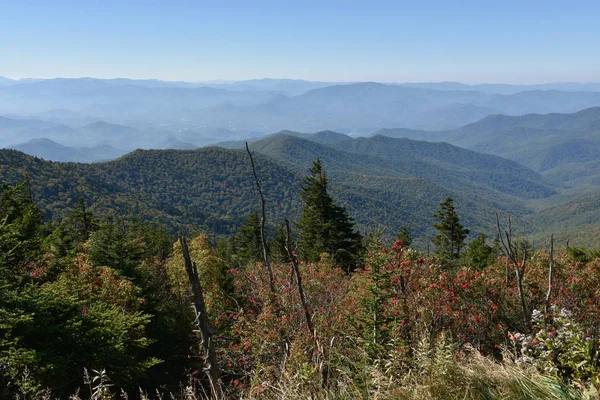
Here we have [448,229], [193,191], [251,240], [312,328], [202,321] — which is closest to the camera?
[202,321]

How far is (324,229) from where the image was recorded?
95.7 ft

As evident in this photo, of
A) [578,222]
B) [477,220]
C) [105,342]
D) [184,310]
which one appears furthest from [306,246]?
[578,222]

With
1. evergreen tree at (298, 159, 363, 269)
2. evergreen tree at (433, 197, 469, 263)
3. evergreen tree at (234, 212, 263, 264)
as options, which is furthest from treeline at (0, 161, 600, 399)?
evergreen tree at (433, 197, 469, 263)

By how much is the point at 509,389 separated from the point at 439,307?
706cm

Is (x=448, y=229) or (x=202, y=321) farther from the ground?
(x=202, y=321)

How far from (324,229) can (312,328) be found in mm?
22189

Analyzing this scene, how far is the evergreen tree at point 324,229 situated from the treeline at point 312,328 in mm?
13071

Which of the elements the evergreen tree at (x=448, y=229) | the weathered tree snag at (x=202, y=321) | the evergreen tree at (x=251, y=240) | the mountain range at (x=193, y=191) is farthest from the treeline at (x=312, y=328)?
the mountain range at (x=193, y=191)

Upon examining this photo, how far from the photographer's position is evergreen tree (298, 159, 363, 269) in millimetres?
28781

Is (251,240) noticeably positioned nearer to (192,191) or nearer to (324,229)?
(324,229)

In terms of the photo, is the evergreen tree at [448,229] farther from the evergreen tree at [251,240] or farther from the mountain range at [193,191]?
the mountain range at [193,191]

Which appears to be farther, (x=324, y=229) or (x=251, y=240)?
(x=251, y=240)

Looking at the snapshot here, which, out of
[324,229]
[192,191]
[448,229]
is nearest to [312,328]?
[324,229]

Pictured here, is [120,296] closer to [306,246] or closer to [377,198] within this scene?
[306,246]
